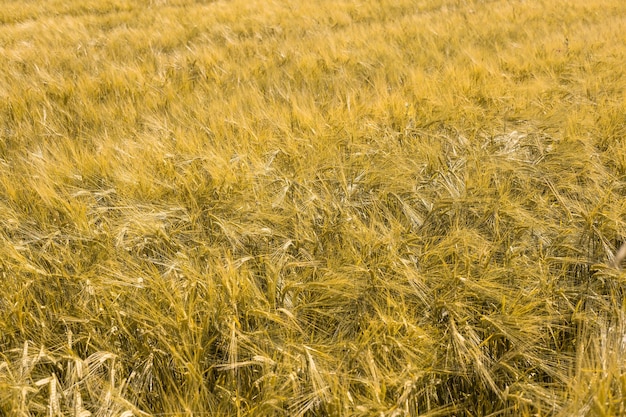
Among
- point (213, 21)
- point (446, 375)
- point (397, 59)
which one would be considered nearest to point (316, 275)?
point (446, 375)

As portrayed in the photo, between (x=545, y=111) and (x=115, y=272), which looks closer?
(x=115, y=272)

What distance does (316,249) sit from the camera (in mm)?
1124

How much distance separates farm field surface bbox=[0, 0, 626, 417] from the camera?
823 mm

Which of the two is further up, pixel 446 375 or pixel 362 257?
pixel 362 257

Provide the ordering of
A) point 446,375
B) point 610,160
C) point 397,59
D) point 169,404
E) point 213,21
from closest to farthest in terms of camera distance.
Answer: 1. point 169,404
2. point 446,375
3. point 610,160
4. point 397,59
5. point 213,21

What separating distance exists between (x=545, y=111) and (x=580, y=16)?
315 centimetres

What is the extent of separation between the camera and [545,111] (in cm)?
186

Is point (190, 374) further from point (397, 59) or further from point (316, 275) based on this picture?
point (397, 59)

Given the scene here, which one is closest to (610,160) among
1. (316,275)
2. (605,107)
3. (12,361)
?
(605,107)

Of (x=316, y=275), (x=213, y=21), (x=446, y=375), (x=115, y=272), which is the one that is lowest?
(x=446, y=375)

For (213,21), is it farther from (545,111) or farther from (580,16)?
(580,16)

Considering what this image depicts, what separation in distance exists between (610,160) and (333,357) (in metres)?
1.28

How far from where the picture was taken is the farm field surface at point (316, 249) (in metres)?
0.82

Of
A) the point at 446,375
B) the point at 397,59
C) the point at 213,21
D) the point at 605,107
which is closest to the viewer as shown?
the point at 446,375
